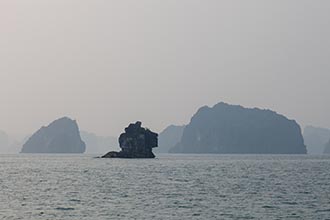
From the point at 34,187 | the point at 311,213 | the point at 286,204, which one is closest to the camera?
the point at 311,213

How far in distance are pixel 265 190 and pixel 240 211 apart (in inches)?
1033

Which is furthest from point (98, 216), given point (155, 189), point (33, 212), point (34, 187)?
point (34, 187)

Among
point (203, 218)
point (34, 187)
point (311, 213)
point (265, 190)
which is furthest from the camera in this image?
point (34, 187)

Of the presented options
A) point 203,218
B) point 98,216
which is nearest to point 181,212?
point 203,218

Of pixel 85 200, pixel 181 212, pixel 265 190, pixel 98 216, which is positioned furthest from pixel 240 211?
pixel 265 190

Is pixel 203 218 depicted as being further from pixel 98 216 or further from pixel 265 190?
pixel 265 190

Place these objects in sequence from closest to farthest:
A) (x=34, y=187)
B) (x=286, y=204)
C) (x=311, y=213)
Result: (x=311, y=213), (x=286, y=204), (x=34, y=187)

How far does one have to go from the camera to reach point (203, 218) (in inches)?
2251

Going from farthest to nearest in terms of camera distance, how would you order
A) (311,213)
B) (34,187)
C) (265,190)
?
1. (34,187)
2. (265,190)
3. (311,213)

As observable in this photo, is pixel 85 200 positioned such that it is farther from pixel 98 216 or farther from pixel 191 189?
pixel 191 189

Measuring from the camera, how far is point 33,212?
202ft

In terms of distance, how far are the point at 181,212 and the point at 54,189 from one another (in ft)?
115

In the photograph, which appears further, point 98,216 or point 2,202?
point 2,202

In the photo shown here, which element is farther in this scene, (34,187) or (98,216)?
(34,187)
